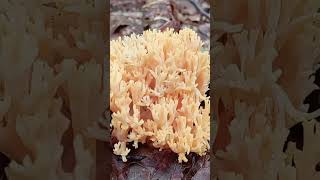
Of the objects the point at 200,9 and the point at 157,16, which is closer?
the point at 157,16

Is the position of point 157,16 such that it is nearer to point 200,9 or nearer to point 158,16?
point 158,16

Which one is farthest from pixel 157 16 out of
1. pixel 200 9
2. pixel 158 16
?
pixel 200 9

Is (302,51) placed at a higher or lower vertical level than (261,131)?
higher

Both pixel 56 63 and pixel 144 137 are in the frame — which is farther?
pixel 144 137

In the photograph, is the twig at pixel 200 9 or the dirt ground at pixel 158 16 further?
the twig at pixel 200 9

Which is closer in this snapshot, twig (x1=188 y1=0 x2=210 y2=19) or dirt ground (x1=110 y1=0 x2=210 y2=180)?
dirt ground (x1=110 y1=0 x2=210 y2=180)

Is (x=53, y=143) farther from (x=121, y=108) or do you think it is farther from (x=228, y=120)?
(x=121, y=108)

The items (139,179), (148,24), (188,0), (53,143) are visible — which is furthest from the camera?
(188,0)

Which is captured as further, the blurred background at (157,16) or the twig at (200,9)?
the twig at (200,9)

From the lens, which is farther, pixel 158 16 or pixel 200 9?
pixel 200 9

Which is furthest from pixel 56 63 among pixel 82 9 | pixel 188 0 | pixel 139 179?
pixel 188 0

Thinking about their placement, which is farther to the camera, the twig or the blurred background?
the twig
